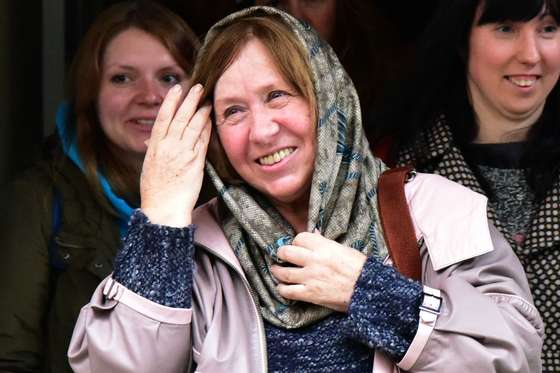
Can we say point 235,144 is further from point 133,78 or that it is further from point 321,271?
→ point 133,78

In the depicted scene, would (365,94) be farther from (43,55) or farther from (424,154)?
(43,55)

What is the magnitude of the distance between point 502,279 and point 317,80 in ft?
2.15

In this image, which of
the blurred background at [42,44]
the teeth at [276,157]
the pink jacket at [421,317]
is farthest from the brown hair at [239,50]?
the blurred background at [42,44]

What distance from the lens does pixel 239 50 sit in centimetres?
275

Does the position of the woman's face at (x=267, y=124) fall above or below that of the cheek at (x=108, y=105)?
above

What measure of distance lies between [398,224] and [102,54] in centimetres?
133

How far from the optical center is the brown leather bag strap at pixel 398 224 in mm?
2646

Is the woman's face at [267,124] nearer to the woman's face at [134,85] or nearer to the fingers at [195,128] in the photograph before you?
the fingers at [195,128]

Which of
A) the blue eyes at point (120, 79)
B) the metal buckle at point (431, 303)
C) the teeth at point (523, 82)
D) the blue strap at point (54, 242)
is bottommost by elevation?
the blue strap at point (54, 242)

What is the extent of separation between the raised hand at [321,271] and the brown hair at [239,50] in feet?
1.03

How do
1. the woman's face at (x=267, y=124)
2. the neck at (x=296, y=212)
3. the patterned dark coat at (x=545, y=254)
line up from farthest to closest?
the patterned dark coat at (x=545, y=254) → the neck at (x=296, y=212) → the woman's face at (x=267, y=124)

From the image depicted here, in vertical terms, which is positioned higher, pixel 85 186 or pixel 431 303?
pixel 431 303

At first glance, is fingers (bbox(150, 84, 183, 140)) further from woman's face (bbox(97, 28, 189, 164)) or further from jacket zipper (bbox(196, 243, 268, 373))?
woman's face (bbox(97, 28, 189, 164))

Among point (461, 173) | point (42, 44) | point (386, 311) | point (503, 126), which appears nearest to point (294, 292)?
point (386, 311)
